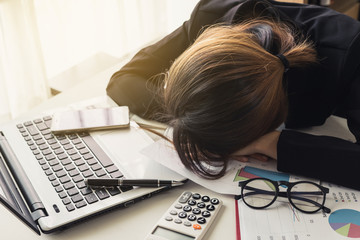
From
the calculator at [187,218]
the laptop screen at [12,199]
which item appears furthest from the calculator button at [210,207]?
the laptop screen at [12,199]

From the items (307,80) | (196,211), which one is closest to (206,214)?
(196,211)

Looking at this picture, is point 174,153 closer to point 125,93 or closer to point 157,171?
point 157,171

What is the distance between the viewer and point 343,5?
2.12 m

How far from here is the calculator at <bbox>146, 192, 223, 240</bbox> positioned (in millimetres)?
656

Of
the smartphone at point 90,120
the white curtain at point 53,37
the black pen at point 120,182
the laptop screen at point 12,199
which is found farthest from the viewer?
the white curtain at point 53,37

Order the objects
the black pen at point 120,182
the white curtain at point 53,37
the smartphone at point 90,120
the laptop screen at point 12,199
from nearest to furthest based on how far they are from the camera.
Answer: the laptop screen at point 12,199
the black pen at point 120,182
the smartphone at point 90,120
the white curtain at point 53,37

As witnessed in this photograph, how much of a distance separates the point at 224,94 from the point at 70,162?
334 millimetres

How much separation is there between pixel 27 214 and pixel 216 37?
0.46 metres

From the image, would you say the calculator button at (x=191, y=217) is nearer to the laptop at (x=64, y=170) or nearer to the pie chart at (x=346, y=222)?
the laptop at (x=64, y=170)

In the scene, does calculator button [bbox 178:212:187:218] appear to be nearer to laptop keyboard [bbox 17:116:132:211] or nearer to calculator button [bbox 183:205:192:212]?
calculator button [bbox 183:205:192:212]

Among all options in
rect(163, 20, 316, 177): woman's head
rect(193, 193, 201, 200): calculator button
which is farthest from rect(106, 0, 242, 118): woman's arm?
rect(193, 193, 201, 200): calculator button

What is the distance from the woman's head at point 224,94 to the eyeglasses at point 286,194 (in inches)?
2.7

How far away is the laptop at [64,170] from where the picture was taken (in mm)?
699

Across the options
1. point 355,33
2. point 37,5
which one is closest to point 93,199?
point 355,33
